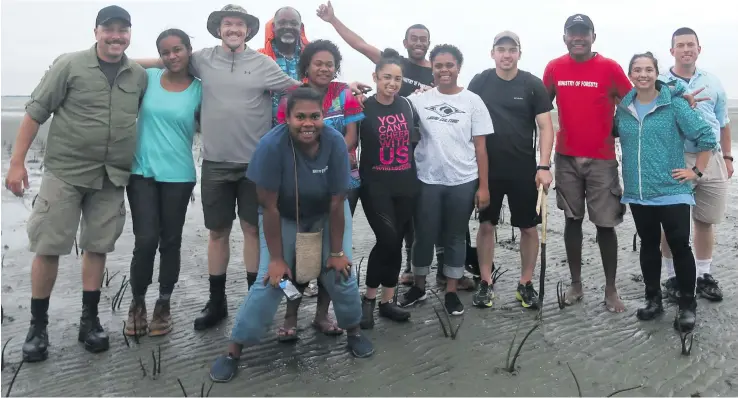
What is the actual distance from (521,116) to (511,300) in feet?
5.74

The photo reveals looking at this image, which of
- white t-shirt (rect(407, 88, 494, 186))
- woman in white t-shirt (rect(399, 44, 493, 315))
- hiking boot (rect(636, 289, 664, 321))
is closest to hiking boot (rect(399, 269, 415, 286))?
woman in white t-shirt (rect(399, 44, 493, 315))

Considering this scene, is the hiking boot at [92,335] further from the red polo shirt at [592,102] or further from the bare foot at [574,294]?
the red polo shirt at [592,102]

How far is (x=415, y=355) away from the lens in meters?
4.04

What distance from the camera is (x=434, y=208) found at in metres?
4.69

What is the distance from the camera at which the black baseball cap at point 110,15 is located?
4.10 metres

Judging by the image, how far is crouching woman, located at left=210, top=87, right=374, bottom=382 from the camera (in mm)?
3658

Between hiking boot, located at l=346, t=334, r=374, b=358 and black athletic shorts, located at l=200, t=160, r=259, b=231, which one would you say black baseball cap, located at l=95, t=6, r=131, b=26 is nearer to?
black athletic shorts, located at l=200, t=160, r=259, b=231

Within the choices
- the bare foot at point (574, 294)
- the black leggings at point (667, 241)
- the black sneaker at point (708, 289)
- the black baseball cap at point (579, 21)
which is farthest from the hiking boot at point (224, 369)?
the black sneaker at point (708, 289)

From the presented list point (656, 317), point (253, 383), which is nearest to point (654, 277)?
point (656, 317)

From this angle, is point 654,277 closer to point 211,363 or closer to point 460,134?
point 460,134

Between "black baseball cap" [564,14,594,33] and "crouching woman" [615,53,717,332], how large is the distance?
53 cm

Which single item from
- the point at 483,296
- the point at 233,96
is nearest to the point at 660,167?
the point at 483,296

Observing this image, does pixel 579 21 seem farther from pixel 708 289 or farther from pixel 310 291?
pixel 310 291

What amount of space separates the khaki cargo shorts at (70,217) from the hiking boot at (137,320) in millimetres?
503
